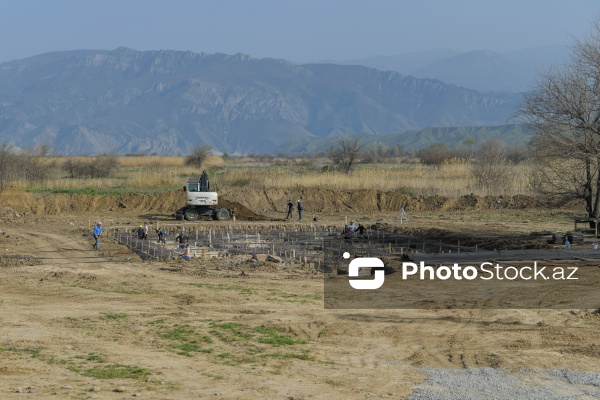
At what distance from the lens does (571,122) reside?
31859 millimetres

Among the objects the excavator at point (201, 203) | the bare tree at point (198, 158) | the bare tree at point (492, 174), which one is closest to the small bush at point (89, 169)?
the bare tree at point (198, 158)

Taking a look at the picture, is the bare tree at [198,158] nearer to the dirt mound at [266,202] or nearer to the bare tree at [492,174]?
the bare tree at [492,174]

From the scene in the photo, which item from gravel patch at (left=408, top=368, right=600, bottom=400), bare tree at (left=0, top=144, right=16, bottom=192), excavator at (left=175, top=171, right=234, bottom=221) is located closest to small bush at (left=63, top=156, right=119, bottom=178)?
bare tree at (left=0, top=144, right=16, bottom=192)

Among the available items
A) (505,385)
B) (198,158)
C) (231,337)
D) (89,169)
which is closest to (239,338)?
(231,337)

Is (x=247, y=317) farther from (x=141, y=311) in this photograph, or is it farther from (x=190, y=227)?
(x=190, y=227)

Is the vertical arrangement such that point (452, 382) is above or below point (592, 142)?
below

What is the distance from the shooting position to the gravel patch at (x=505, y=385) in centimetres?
1341

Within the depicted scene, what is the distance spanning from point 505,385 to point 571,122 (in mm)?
19891

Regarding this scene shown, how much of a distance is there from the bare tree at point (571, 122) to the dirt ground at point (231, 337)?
1098 cm

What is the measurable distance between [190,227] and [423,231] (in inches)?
468

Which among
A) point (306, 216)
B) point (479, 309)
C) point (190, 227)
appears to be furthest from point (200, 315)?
point (306, 216)

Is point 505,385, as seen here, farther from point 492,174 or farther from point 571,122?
point 492,174

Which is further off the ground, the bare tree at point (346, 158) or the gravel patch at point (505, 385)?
the bare tree at point (346, 158)

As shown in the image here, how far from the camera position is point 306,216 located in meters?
50.7
